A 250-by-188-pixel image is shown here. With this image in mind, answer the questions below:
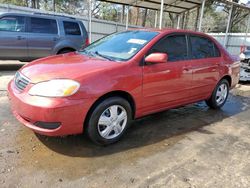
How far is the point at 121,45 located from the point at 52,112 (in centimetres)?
171

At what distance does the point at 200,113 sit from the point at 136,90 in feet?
7.19

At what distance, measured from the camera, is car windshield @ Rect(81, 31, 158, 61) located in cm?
374

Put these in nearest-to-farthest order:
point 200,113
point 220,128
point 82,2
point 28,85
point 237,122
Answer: point 28,85 < point 220,128 < point 237,122 < point 200,113 < point 82,2

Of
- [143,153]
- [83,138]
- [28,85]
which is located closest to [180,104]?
[143,153]

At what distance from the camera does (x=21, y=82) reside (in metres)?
3.29

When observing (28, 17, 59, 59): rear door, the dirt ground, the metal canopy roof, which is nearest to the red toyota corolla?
the dirt ground

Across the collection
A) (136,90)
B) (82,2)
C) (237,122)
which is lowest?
(237,122)

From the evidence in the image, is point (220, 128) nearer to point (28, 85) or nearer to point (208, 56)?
point (208, 56)

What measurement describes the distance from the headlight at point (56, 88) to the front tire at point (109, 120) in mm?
425

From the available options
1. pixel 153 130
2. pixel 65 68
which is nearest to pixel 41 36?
pixel 65 68

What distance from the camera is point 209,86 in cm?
506

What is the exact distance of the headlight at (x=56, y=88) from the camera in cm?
291

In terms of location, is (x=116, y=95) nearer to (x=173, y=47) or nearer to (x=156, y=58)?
(x=156, y=58)

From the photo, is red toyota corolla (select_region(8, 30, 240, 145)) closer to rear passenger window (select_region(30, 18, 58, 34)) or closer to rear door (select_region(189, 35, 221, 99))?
rear door (select_region(189, 35, 221, 99))
